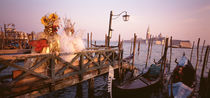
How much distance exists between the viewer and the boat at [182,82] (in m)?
5.39

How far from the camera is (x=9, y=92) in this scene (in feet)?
8.52

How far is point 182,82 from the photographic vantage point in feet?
22.8

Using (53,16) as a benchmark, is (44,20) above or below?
below

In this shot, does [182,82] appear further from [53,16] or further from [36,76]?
[53,16]

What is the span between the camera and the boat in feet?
17.7

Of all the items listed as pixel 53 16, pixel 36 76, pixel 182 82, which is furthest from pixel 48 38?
pixel 182 82

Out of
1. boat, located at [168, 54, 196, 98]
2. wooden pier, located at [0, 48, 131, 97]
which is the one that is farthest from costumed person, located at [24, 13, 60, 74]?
boat, located at [168, 54, 196, 98]

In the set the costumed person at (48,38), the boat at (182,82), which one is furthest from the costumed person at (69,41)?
the boat at (182,82)

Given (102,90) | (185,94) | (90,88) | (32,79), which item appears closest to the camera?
(32,79)

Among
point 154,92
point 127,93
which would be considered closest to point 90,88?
point 127,93

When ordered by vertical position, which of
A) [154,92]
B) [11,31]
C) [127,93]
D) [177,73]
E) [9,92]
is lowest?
[154,92]

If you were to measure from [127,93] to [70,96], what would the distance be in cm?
370

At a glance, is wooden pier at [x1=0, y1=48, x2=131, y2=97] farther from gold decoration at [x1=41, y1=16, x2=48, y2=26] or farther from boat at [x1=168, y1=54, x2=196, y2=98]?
boat at [x1=168, y1=54, x2=196, y2=98]

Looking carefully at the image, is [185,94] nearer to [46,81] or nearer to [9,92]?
[46,81]
